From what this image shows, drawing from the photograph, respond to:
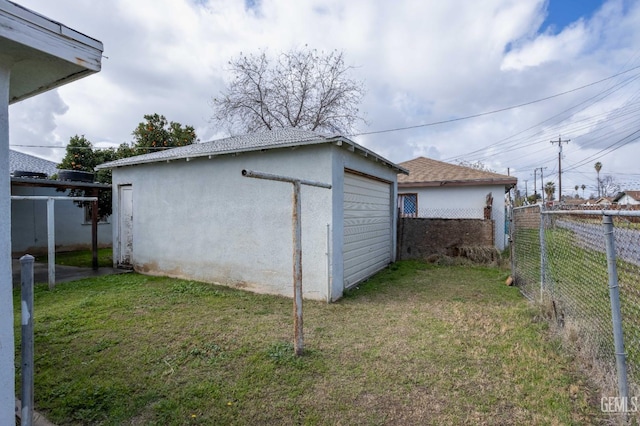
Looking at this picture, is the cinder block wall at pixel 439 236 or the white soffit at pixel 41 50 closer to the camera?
the white soffit at pixel 41 50

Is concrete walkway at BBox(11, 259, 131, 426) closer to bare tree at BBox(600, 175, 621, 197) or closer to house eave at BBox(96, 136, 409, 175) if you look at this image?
house eave at BBox(96, 136, 409, 175)

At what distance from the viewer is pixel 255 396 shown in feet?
9.39

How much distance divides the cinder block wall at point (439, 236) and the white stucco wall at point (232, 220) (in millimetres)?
5602

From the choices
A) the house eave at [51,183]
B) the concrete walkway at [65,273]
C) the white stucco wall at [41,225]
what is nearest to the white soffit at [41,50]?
the concrete walkway at [65,273]

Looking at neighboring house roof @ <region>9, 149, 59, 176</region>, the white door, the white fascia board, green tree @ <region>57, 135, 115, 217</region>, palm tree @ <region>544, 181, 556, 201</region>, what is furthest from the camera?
palm tree @ <region>544, 181, 556, 201</region>

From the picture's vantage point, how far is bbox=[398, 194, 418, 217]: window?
1398 centimetres

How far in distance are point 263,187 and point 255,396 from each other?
4.38 meters

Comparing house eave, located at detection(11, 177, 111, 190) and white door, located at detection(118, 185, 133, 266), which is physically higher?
house eave, located at detection(11, 177, 111, 190)

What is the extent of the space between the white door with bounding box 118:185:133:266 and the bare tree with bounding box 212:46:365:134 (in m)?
11.3

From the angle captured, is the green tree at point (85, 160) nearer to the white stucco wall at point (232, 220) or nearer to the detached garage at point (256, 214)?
the detached garage at point (256, 214)

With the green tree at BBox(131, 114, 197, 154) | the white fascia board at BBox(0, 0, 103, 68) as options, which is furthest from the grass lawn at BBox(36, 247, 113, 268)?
the white fascia board at BBox(0, 0, 103, 68)

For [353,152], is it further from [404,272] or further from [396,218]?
[396,218]

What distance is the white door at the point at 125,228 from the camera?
30.1 ft

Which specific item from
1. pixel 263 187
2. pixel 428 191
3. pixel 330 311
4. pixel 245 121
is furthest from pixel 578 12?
pixel 245 121
